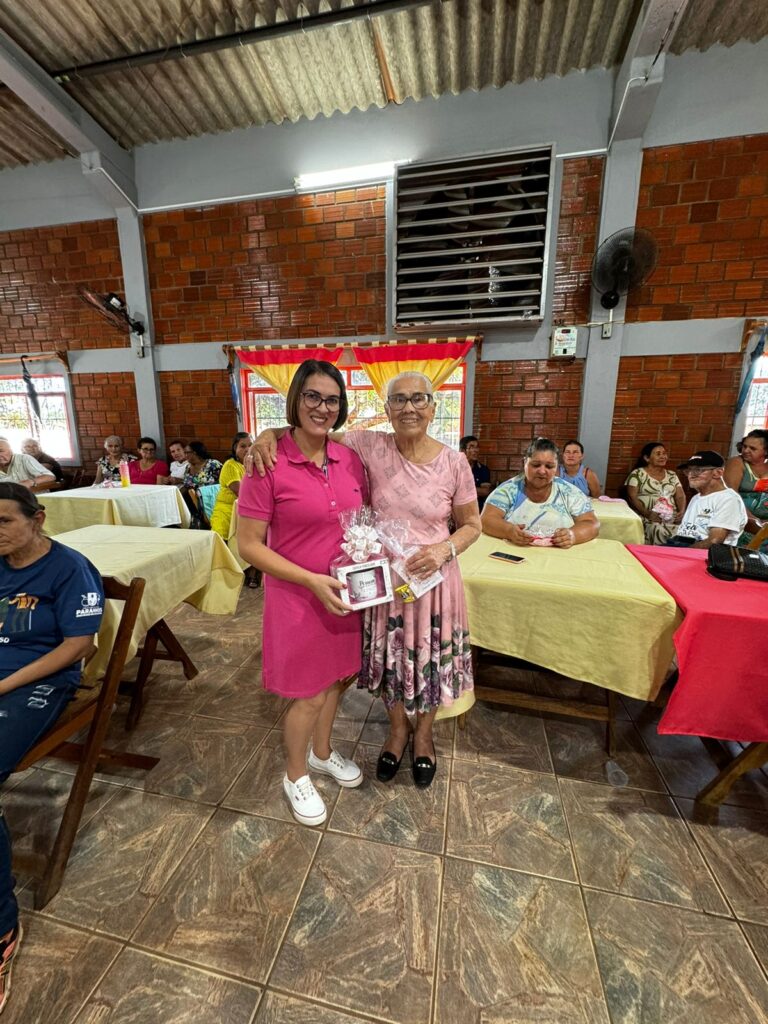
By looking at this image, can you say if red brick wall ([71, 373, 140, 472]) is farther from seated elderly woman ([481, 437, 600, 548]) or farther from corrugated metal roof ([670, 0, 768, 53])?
corrugated metal roof ([670, 0, 768, 53])

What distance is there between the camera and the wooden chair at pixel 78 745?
1.44 m

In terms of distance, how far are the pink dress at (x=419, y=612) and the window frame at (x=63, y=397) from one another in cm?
652

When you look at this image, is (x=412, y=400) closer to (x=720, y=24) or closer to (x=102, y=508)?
(x=102, y=508)

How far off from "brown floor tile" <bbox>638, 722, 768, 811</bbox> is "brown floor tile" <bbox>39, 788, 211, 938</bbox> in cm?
204

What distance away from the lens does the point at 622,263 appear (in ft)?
14.1

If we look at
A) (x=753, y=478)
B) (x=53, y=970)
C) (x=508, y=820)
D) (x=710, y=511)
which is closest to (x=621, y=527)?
(x=710, y=511)

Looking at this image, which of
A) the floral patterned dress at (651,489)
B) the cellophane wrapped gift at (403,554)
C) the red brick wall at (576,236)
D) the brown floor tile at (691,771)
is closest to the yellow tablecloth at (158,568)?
the cellophane wrapped gift at (403,554)

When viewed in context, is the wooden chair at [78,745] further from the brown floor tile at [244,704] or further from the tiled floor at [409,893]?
the brown floor tile at [244,704]

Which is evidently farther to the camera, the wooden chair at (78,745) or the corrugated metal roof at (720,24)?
the corrugated metal roof at (720,24)

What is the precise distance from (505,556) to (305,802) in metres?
1.39

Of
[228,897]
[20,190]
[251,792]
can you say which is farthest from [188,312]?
[228,897]

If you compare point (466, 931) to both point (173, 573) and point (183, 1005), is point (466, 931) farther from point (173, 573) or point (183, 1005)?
point (173, 573)

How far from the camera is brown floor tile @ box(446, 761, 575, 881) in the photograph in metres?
1.56

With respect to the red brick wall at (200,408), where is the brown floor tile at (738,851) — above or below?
below
